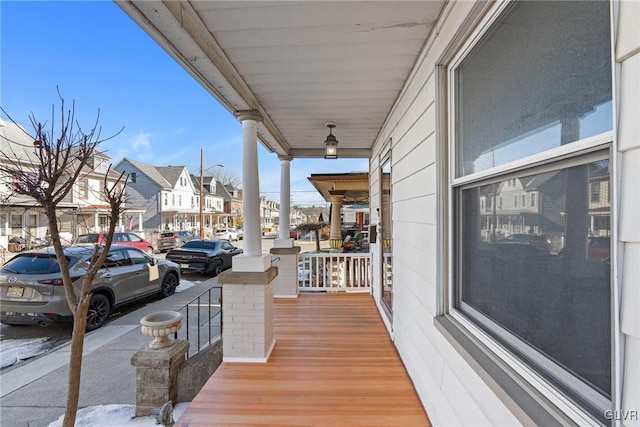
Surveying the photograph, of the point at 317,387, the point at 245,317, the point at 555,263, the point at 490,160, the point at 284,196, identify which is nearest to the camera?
the point at 555,263

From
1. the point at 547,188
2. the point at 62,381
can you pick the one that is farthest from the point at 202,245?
the point at 547,188

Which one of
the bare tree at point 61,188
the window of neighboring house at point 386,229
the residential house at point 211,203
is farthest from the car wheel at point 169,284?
the residential house at point 211,203

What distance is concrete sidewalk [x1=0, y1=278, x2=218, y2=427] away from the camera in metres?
2.52

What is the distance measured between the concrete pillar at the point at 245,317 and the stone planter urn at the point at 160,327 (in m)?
0.43

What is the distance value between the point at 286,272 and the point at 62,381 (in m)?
2.88

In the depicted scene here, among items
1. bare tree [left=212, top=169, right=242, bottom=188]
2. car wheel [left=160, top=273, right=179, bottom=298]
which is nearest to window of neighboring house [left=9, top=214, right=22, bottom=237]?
car wheel [left=160, top=273, right=179, bottom=298]

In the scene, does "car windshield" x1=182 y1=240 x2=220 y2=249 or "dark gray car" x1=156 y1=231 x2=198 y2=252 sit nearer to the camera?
"car windshield" x1=182 y1=240 x2=220 y2=249

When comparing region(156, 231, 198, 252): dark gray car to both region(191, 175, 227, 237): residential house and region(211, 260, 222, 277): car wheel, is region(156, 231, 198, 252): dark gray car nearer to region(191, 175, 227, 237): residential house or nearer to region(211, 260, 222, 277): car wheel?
region(211, 260, 222, 277): car wheel

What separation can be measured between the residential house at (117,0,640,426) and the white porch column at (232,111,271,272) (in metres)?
0.04

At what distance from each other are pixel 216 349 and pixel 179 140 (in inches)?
1292

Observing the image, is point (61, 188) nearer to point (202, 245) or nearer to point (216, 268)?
point (216, 268)

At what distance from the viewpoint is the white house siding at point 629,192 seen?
613mm

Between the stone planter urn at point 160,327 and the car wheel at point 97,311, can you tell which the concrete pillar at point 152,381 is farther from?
the car wheel at point 97,311

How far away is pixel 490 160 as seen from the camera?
1236mm
